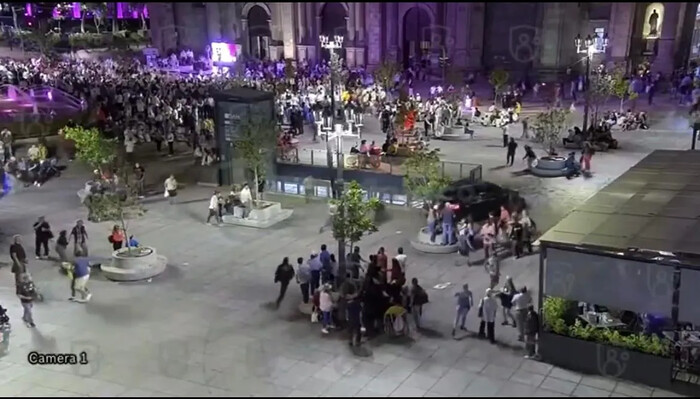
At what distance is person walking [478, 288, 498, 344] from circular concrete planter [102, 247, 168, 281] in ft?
26.1

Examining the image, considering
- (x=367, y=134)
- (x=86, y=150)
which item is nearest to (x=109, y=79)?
(x=367, y=134)

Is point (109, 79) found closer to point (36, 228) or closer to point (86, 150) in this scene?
point (86, 150)

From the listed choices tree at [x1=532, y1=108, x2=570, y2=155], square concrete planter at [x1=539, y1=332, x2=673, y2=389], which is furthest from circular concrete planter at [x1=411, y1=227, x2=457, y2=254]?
tree at [x1=532, y1=108, x2=570, y2=155]

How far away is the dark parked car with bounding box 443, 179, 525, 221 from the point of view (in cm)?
2145

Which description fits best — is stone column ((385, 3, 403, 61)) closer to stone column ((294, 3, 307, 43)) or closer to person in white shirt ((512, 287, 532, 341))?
stone column ((294, 3, 307, 43))

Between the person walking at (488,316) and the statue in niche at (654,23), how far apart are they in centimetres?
4141

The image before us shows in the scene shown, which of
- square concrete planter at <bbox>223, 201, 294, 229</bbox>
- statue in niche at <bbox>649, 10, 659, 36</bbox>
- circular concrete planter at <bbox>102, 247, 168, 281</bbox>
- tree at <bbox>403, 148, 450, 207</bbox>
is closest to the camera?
circular concrete planter at <bbox>102, 247, 168, 281</bbox>

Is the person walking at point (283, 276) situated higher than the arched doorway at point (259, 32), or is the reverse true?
the arched doorway at point (259, 32)

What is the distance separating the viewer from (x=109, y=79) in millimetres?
48062

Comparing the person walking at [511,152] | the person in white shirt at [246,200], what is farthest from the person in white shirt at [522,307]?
the person walking at [511,152]

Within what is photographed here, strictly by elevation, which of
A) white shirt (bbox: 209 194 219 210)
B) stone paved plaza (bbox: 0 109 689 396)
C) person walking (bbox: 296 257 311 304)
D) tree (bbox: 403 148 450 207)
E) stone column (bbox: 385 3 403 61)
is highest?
stone column (bbox: 385 3 403 61)

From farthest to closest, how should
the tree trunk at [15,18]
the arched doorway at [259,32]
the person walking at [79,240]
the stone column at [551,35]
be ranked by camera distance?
the tree trunk at [15,18] → the arched doorway at [259,32] → the stone column at [551,35] → the person walking at [79,240]

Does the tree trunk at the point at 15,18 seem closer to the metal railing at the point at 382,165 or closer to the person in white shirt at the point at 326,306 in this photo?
the metal railing at the point at 382,165

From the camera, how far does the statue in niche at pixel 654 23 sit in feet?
162
